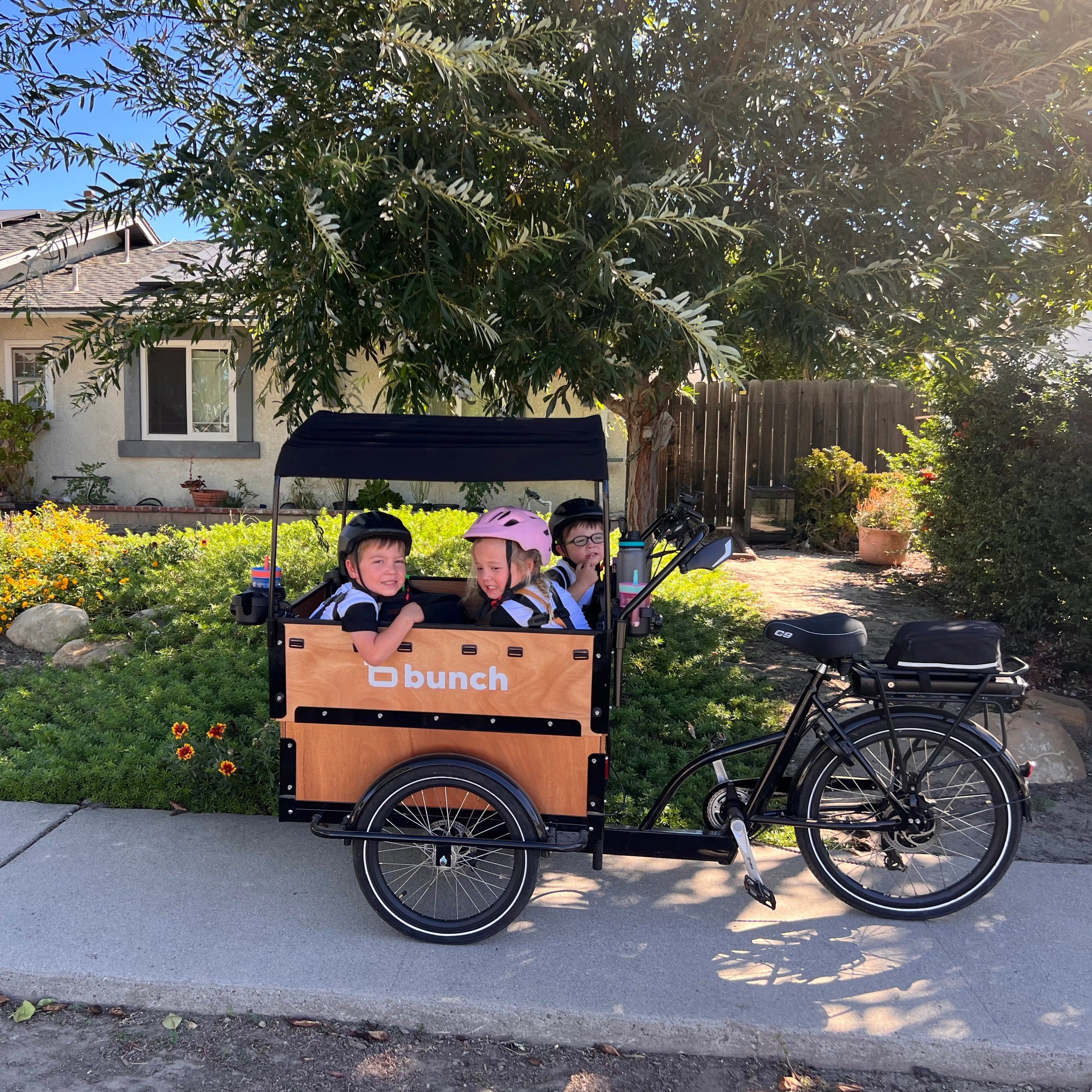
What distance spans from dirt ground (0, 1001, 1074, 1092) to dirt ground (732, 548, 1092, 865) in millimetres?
1812

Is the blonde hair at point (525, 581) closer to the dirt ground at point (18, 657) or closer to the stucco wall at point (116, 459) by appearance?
the dirt ground at point (18, 657)

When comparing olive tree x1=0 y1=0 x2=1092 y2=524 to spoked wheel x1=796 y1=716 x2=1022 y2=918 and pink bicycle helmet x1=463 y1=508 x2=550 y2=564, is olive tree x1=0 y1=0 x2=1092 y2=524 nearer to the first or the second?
pink bicycle helmet x1=463 y1=508 x2=550 y2=564

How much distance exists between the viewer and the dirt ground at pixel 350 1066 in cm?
262

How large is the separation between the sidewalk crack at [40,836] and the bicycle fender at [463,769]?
1.52 meters

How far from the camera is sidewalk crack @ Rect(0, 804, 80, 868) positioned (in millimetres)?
3689

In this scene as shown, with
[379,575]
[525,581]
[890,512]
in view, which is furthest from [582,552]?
[890,512]

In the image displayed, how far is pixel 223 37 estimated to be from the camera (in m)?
3.75

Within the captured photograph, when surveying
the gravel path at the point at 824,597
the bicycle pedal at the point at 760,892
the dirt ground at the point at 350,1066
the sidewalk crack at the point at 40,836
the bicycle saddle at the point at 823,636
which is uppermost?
the bicycle saddle at the point at 823,636

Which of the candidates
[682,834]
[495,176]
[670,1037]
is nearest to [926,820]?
[682,834]

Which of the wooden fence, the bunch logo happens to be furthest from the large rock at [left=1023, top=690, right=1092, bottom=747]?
the wooden fence

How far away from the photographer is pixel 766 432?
12797mm

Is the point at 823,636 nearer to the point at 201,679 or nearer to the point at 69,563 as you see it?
the point at 201,679

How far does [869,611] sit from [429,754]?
561 centimetres

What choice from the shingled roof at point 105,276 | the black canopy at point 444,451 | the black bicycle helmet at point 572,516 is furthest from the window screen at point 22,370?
the black canopy at point 444,451
